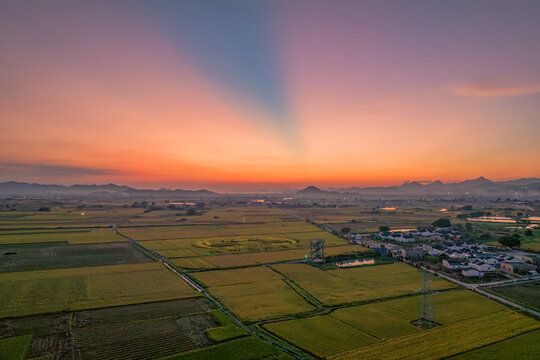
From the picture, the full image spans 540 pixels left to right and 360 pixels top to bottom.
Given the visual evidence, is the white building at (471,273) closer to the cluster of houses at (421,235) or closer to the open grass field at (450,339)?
the open grass field at (450,339)

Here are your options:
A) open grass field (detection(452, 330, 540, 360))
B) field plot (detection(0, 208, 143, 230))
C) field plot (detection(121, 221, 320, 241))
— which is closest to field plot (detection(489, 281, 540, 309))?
open grass field (detection(452, 330, 540, 360))

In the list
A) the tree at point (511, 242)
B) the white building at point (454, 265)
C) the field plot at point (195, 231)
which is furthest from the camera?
the field plot at point (195, 231)

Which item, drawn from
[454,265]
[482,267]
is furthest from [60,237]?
[482,267]

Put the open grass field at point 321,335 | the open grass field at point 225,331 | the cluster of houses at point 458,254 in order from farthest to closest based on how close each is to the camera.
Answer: the cluster of houses at point 458,254
the open grass field at point 225,331
the open grass field at point 321,335

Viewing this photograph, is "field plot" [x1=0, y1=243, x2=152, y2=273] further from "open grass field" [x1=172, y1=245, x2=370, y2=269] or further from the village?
the village

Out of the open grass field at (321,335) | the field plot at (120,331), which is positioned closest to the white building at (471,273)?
the open grass field at (321,335)

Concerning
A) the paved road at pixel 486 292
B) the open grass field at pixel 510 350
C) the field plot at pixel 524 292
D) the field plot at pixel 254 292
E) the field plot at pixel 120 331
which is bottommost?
the field plot at pixel 524 292

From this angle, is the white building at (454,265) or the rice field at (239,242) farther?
the rice field at (239,242)
